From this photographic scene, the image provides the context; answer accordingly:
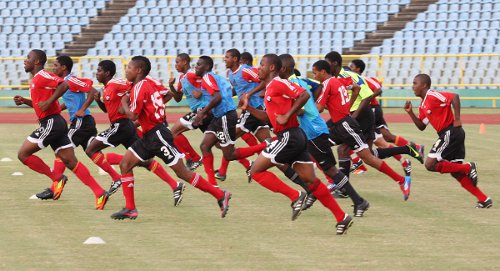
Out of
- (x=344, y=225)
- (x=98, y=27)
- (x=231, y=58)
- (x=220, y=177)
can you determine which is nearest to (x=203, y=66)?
(x=231, y=58)

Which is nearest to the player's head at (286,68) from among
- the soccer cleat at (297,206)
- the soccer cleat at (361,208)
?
the soccer cleat at (297,206)

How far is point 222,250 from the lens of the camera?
879cm

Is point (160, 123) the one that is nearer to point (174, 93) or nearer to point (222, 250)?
point (222, 250)

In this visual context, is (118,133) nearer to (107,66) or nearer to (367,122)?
(107,66)

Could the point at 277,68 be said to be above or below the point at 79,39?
above

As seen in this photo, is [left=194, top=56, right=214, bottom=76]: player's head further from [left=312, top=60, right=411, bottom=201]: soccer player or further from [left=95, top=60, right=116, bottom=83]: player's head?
[left=312, top=60, right=411, bottom=201]: soccer player

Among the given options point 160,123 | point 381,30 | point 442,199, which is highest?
point 160,123

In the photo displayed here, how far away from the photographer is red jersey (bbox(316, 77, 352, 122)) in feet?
39.3

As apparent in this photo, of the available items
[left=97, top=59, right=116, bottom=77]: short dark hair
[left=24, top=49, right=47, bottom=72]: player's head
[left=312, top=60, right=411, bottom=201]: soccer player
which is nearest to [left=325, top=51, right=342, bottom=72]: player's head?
[left=312, top=60, right=411, bottom=201]: soccer player

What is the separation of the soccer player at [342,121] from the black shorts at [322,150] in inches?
40.2

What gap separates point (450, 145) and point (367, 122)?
2.60 metres

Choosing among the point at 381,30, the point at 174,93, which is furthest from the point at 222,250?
the point at 381,30

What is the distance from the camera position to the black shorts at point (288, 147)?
9.73m

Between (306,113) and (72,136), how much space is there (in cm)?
345
